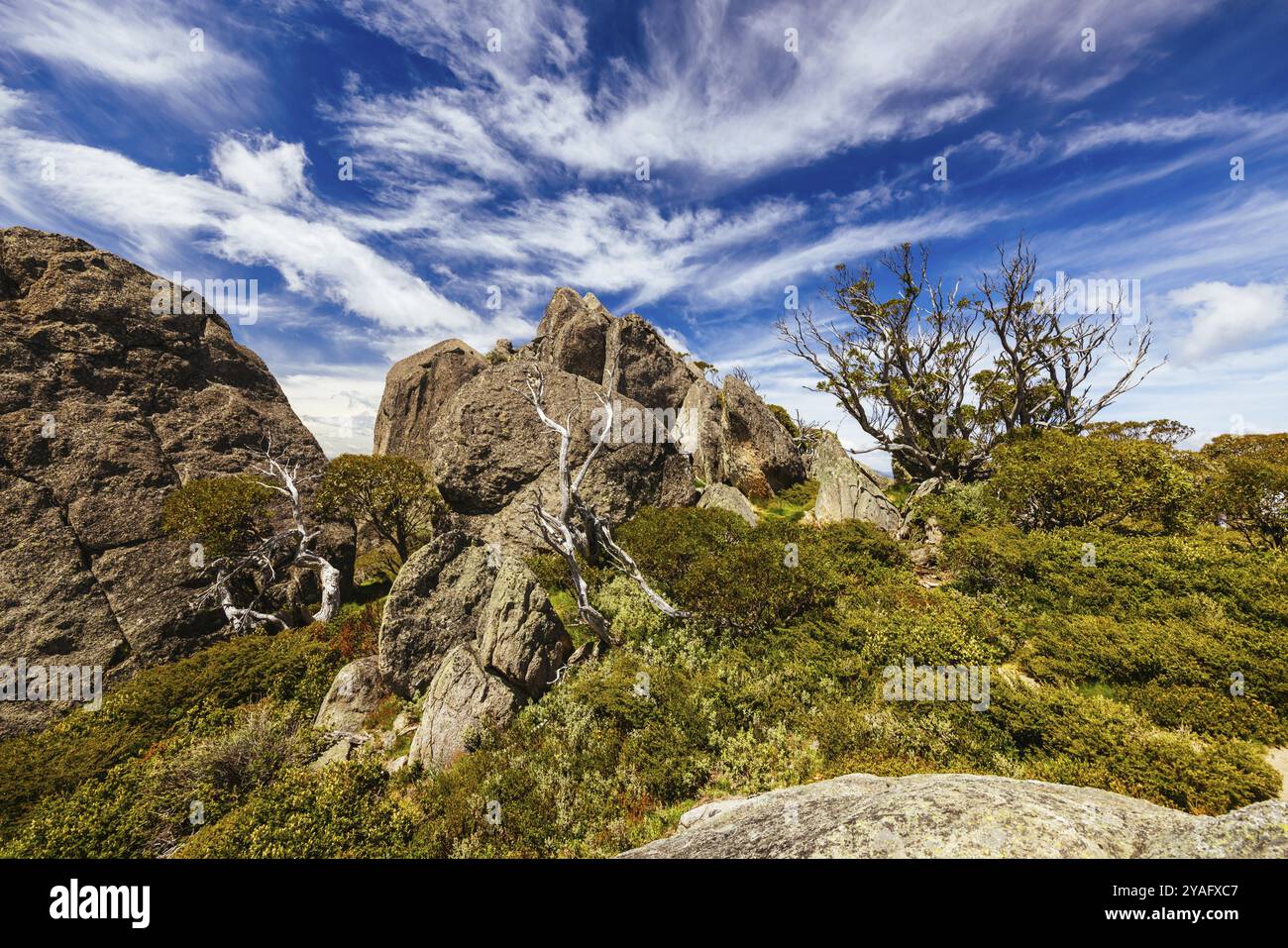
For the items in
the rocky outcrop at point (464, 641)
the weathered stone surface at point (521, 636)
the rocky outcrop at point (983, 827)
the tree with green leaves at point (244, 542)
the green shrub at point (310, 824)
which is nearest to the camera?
the rocky outcrop at point (983, 827)

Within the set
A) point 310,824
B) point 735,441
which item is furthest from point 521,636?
point 735,441

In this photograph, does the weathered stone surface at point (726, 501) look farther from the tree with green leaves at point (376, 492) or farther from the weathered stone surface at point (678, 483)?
the tree with green leaves at point (376, 492)

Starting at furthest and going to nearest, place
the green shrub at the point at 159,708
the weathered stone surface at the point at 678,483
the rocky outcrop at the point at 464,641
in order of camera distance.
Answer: the weathered stone surface at the point at 678,483 → the rocky outcrop at the point at 464,641 → the green shrub at the point at 159,708

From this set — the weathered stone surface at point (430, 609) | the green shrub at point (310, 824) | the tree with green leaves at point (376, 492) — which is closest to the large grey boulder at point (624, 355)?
the tree with green leaves at point (376, 492)

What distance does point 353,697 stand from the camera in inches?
480

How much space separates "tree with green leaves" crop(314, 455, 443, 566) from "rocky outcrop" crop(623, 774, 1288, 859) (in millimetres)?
18089

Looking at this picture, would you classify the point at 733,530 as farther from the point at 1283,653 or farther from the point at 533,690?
the point at 1283,653

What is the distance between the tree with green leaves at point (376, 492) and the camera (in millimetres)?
19688

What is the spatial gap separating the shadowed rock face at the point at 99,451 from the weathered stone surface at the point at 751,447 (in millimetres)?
20454

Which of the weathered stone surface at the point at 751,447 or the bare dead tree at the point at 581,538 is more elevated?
the weathered stone surface at the point at 751,447

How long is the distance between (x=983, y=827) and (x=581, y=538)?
15416mm

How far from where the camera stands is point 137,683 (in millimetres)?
13234

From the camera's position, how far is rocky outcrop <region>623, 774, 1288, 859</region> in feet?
11.8
